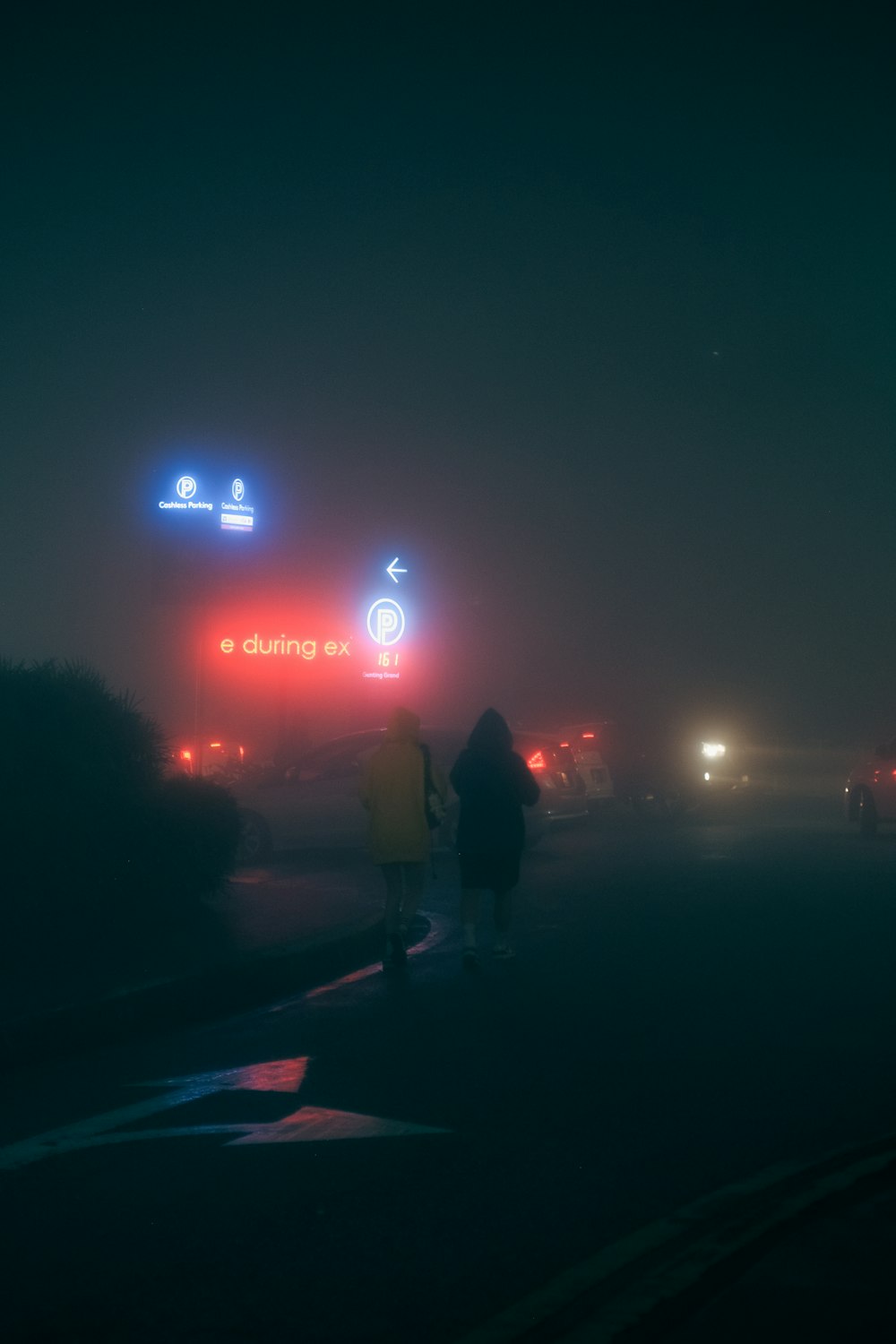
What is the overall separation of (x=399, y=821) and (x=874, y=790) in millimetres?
13165

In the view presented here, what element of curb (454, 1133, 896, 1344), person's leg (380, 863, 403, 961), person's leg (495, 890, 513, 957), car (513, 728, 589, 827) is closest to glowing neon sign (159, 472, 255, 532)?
car (513, 728, 589, 827)

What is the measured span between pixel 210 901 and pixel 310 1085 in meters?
6.87

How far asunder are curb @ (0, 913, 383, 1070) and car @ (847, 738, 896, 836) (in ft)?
41.0

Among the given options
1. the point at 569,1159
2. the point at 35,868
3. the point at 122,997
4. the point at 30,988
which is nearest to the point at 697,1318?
the point at 569,1159

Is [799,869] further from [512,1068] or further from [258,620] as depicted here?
[258,620]

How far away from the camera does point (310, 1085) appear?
720cm

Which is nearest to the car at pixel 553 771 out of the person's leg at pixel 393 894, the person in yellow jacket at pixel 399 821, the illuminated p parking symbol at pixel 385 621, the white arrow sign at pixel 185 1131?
the person in yellow jacket at pixel 399 821

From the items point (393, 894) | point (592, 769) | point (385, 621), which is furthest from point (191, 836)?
point (385, 621)

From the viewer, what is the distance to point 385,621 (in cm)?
5062

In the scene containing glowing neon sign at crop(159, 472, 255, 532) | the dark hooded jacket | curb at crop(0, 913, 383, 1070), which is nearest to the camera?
curb at crop(0, 913, 383, 1070)

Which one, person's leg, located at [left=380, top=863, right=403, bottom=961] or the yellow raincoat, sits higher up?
the yellow raincoat

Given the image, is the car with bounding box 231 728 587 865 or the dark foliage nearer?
the dark foliage

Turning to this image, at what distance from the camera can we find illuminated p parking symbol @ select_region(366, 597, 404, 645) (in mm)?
50156

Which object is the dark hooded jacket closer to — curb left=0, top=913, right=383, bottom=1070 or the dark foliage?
curb left=0, top=913, right=383, bottom=1070
